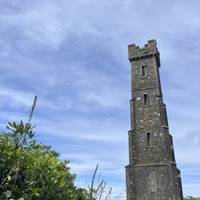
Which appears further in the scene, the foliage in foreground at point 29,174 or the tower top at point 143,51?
the tower top at point 143,51

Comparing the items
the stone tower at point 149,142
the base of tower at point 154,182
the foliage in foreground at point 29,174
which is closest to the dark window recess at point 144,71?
the stone tower at point 149,142

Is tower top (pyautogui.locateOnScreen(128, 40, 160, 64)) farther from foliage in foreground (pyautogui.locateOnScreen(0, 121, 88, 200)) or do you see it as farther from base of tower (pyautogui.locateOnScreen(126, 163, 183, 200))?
foliage in foreground (pyautogui.locateOnScreen(0, 121, 88, 200))

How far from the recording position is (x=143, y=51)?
34.9m

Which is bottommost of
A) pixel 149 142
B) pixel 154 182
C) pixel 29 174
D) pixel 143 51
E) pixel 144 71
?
pixel 29 174

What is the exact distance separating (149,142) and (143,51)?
10.9 meters

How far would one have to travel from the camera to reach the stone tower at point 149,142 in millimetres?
28156

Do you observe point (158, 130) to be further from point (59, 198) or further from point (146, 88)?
point (59, 198)

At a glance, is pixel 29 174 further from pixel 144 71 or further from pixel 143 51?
pixel 143 51

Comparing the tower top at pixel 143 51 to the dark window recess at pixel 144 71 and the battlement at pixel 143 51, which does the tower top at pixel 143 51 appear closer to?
the battlement at pixel 143 51

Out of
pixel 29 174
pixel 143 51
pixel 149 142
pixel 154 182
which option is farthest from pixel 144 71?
pixel 29 174

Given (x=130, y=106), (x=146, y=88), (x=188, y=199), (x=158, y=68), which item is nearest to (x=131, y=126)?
(x=130, y=106)

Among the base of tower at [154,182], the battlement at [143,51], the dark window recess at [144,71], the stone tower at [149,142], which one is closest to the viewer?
the base of tower at [154,182]

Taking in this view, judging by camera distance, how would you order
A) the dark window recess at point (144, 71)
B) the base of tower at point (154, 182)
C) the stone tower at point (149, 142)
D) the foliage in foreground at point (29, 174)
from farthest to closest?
1. the dark window recess at point (144, 71)
2. the stone tower at point (149, 142)
3. the base of tower at point (154, 182)
4. the foliage in foreground at point (29, 174)

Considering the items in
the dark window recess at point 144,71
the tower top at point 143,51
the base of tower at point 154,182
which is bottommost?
the base of tower at point 154,182
